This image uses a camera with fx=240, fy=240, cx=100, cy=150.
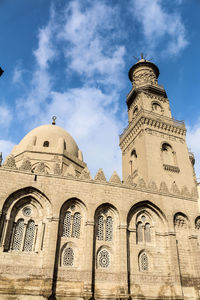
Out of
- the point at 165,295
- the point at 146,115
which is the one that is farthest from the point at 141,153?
the point at 165,295

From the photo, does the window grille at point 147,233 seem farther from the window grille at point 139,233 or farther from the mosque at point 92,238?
the window grille at point 139,233

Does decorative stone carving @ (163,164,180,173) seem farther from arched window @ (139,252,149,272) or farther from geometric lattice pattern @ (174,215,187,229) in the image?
arched window @ (139,252,149,272)

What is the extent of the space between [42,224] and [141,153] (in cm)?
1303

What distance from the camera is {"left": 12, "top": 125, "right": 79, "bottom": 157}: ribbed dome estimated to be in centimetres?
2303

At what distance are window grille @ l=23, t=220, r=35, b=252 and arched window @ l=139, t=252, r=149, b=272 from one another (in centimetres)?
669

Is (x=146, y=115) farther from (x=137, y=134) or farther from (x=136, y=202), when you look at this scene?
(x=136, y=202)

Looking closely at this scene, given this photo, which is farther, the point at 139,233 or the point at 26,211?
the point at 139,233

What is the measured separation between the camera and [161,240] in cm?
1591

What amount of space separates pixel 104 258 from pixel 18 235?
5156mm

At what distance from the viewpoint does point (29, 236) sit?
44.6 ft

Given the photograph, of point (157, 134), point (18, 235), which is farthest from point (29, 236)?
point (157, 134)

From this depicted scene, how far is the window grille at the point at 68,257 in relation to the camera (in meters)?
13.3

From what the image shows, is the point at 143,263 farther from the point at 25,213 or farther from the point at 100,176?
the point at 25,213

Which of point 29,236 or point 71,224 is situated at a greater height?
point 71,224
